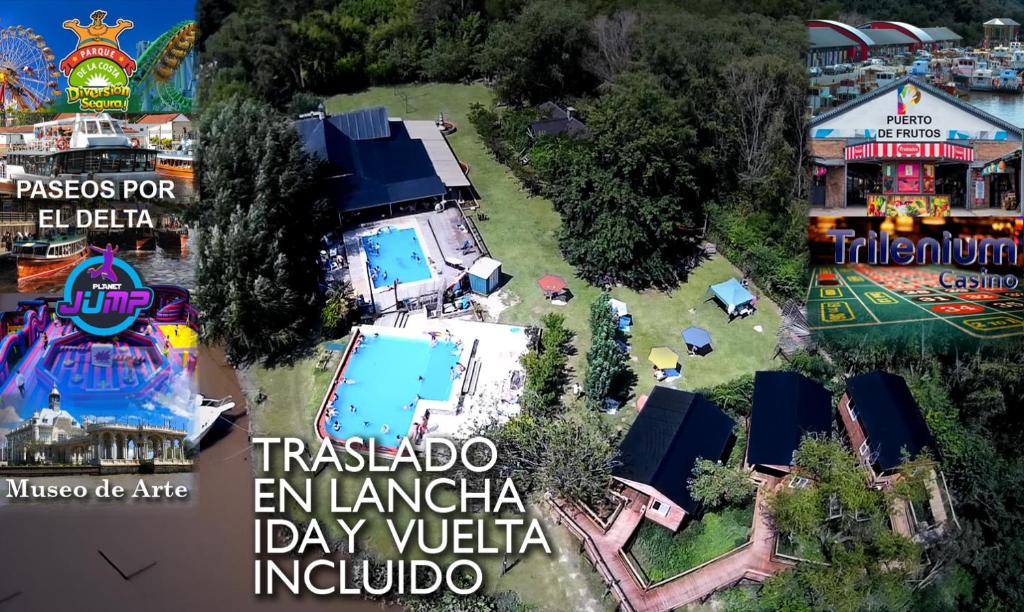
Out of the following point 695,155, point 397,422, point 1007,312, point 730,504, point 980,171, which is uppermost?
point 695,155

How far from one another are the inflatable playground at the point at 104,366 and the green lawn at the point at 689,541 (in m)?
16.1

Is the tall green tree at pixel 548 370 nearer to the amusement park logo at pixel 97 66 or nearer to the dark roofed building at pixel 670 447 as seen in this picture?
the dark roofed building at pixel 670 447

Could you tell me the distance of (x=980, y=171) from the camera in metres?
22.2

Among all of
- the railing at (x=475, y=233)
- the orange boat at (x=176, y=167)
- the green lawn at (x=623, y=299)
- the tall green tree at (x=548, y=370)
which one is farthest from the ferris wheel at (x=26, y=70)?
the tall green tree at (x=548, y=370)

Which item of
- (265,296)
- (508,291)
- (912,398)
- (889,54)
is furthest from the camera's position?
(508,291)

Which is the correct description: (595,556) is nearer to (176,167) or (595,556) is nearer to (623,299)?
(623,299)

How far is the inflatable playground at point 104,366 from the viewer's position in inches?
1072

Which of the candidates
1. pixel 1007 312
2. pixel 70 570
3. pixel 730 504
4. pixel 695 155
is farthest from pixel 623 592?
pixel 695 155

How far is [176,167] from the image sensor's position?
3384cm

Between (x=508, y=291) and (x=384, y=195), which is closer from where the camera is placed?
(x=508, y=291)

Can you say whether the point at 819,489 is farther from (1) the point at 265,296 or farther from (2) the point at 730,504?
(1) the point at 265,296

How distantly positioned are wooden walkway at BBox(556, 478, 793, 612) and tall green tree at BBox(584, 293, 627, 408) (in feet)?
15.5

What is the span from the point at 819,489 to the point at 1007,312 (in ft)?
27.1

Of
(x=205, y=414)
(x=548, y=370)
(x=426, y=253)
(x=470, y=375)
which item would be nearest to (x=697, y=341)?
(x=548, y=370)
